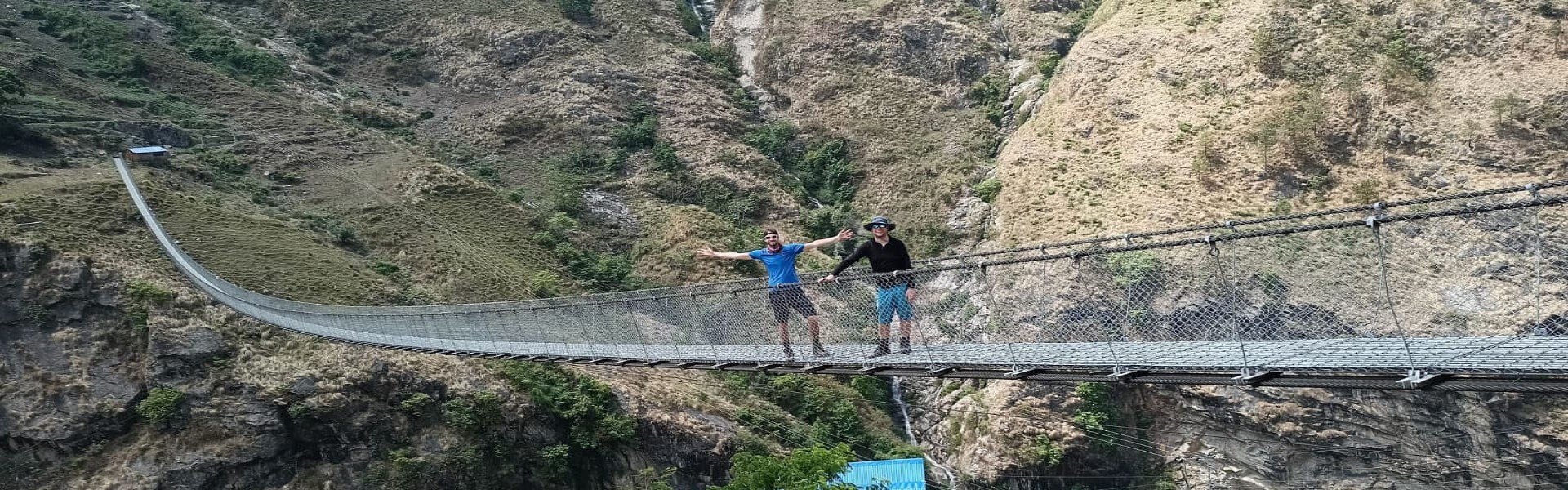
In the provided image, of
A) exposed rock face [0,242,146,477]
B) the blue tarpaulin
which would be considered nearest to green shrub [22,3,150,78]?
exposed rock face [0,242,146,477]

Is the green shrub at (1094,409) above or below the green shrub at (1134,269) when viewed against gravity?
below

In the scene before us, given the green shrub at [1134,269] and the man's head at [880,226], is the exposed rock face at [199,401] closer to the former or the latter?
the man's head at [880,226]

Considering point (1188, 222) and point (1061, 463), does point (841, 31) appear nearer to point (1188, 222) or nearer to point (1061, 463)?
point (1188, 222)

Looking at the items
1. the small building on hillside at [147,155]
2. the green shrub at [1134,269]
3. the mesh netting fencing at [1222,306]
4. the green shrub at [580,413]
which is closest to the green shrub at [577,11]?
the small building on hillside at [147,155]

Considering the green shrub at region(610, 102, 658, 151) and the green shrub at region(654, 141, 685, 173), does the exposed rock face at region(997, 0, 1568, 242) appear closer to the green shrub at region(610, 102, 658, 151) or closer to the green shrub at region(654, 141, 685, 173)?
the green shrub at region(654, 141, 685, 173)

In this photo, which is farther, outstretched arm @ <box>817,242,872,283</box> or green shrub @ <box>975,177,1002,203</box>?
green shrub @ <box>975,177,1002,203</box>

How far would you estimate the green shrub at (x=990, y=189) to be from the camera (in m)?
30.2

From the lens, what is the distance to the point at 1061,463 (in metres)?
21.7

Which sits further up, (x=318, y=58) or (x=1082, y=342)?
(x=1082, y=342)

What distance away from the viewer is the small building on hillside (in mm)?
27500

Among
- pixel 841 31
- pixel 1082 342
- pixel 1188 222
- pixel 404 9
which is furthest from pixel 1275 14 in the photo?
pixel 404 9

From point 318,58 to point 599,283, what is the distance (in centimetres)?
1883

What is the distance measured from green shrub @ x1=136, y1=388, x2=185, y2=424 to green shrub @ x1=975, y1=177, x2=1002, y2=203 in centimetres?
2042

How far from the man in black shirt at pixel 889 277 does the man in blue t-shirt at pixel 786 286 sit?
37 centimetres
